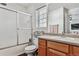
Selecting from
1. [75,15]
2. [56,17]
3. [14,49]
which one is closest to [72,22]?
[75,15]

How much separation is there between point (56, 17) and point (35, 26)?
0.53 metres

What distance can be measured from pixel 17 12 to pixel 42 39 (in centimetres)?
88

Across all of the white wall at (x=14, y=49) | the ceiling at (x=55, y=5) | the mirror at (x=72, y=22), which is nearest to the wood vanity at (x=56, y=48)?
the mirror at (x=72, y=22)

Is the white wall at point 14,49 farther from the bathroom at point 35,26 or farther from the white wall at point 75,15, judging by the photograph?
the white wall at point 75,15

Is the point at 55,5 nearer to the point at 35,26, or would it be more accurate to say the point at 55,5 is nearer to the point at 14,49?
the point at 35,26

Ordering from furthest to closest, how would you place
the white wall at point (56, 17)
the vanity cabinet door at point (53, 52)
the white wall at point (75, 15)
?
the white wall at point (56, 17) → the white wall at point (75, 15) → the vanity cabinet door at point (53, 52)

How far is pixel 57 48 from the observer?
121cm

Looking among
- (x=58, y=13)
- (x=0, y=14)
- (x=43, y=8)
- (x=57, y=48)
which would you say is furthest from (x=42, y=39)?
(x=0, y=14)

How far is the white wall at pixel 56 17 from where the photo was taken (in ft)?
5.05

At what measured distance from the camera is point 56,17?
1622 mm

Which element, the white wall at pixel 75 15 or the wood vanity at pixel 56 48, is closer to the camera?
the wood vanity at pixel 56 48

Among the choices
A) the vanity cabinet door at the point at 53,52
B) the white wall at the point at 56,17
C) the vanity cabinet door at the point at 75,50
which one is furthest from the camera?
the white wall at the point at 56,17

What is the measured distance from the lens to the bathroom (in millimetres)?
1370

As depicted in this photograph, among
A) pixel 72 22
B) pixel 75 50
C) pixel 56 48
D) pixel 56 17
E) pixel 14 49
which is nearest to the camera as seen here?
pixel 75 50
